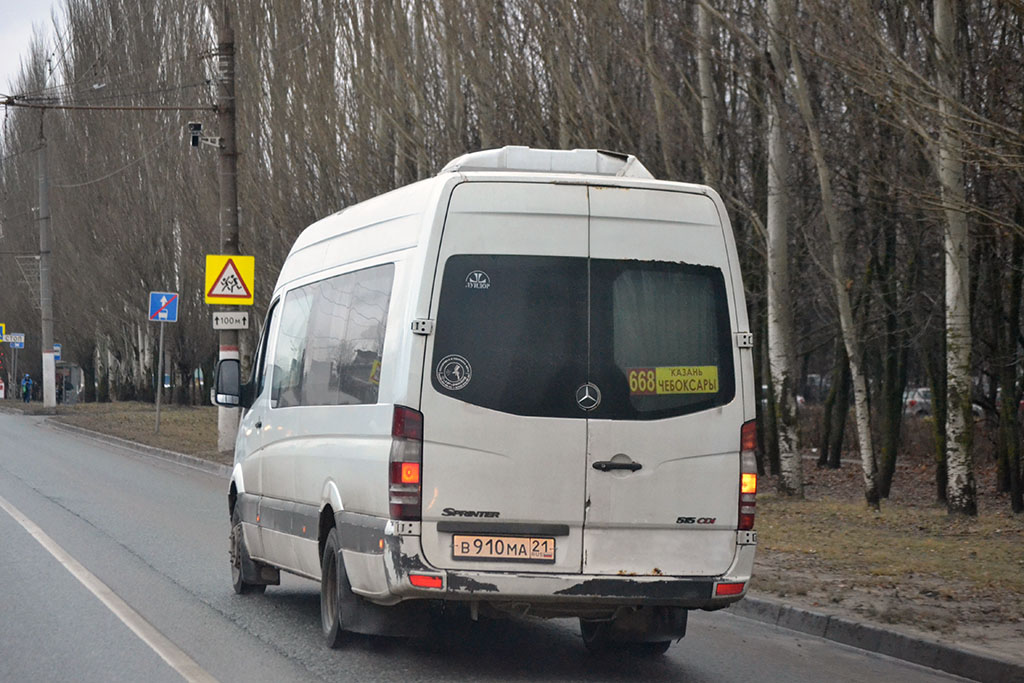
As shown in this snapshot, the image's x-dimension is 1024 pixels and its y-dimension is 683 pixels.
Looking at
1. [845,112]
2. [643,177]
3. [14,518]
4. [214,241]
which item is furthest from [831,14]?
[214,241]

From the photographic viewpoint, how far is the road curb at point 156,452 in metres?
24.8

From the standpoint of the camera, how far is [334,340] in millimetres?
8812

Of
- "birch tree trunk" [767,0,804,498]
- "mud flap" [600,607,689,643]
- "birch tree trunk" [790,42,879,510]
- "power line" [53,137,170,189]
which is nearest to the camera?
"mud flap" [600,607,689,643]

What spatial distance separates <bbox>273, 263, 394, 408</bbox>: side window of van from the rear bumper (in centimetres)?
85

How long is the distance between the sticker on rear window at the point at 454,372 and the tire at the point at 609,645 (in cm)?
188

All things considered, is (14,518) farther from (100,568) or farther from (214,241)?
(214,241)

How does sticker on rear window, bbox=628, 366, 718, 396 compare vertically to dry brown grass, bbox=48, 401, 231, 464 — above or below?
above

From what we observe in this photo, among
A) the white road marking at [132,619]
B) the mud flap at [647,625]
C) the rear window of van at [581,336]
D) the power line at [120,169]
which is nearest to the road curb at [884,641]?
the mud flap at [647,625]

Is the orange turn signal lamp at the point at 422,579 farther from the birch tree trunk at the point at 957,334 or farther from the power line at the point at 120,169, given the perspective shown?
the power line at the point at 120,169

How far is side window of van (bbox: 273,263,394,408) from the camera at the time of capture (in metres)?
8.04

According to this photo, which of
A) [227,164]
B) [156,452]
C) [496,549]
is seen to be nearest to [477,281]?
[496,549]

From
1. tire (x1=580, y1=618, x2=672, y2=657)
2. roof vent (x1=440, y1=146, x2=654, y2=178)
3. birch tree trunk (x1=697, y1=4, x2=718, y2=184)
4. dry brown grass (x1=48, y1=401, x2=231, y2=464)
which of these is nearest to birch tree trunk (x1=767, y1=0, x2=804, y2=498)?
birch tree trunk (x1=697, y1=4, x2=718, y2=184)

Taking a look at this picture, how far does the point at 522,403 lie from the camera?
7.54 meters

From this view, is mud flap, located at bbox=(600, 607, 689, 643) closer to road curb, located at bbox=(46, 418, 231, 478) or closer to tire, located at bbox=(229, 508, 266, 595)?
tire, located at bbox=(229, 508, 266, 595)
